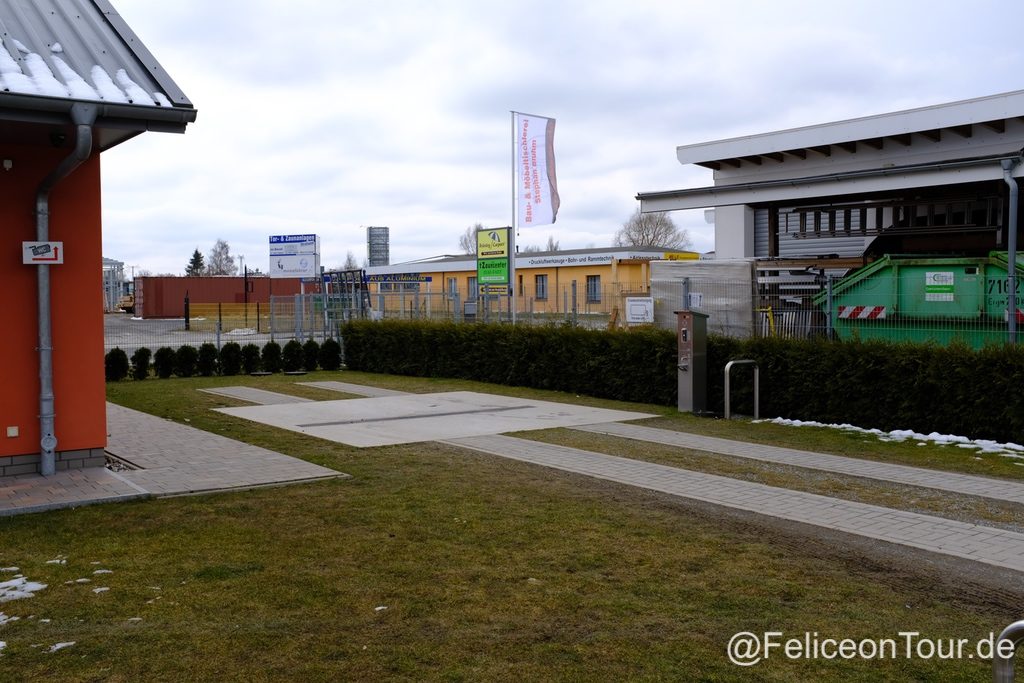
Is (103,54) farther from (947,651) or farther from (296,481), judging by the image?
(947,651)

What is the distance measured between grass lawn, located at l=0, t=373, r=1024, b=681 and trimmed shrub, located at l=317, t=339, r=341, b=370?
1695 cm

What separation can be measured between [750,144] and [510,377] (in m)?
12.1

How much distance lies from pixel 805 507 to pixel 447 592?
391 cm

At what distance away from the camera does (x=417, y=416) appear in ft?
48.4

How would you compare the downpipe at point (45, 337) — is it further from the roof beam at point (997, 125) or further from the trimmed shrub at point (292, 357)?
the roof beam at point (997, 125)

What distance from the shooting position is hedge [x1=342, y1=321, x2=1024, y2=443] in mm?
11648

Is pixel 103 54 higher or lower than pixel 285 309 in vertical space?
higher

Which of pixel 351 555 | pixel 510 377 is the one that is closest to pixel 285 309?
pixel 510 377

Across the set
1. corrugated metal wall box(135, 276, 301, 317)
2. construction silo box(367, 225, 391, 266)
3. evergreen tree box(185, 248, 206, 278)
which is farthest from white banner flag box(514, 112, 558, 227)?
evergreen tree box(185, 248, 206, 278)

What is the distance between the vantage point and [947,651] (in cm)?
467

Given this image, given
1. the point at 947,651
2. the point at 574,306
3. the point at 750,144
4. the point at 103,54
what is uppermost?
the point at 750,144

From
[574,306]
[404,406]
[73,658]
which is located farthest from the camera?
[574,306]

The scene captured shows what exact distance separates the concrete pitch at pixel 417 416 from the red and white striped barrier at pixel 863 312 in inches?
183

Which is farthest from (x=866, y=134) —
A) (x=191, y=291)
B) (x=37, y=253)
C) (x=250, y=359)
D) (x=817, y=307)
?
(x=191, y=291)
